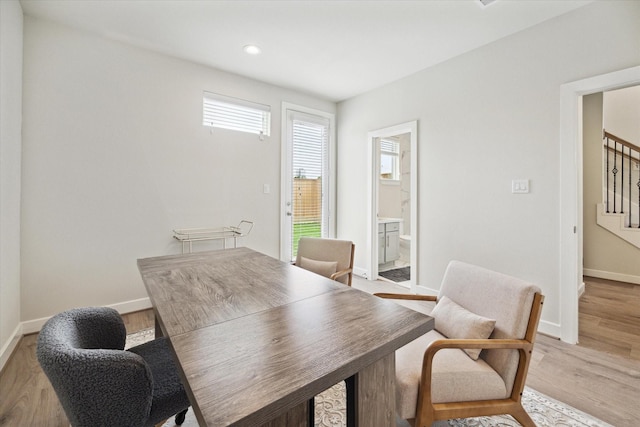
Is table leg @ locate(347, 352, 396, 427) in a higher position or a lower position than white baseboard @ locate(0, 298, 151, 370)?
higher

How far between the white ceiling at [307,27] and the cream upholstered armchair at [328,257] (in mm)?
1943

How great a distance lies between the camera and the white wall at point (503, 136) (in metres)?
2.26

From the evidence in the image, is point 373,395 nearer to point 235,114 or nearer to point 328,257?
point 328,257

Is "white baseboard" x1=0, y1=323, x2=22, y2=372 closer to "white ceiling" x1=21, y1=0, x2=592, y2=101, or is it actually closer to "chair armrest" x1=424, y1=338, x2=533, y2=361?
"white ceiling" x1=21, y1=0, x2=592, y2=101

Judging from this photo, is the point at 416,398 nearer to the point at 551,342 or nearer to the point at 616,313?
the point at 551,342

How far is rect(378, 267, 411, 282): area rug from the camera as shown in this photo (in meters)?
4.22

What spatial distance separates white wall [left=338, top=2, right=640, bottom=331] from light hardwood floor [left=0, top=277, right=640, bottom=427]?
0.35 metres

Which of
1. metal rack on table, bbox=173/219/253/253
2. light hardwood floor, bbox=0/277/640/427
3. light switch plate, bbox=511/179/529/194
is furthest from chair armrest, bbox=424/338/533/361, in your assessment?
metal rack on table, bbox=173/219/253/253

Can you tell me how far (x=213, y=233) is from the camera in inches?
131

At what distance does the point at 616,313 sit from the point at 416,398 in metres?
3.09

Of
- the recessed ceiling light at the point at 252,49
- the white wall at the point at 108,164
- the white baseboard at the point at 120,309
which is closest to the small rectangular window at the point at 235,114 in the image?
the white wall at the point at 108,164

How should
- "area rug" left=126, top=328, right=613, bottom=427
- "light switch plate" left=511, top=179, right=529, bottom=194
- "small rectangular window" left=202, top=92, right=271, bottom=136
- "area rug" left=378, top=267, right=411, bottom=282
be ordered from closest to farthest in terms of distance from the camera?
"area rug" left=126, top=328, right=613, bottom=427
"light switch plate" left=511, top=179, right=529, bottom=194
"small rectangular window" left=202, top=92, right=271, bottom=136
"area rug" left=378, top=267, right=411, bottom=282

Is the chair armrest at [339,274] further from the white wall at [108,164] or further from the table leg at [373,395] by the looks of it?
the white wall at [108,164]

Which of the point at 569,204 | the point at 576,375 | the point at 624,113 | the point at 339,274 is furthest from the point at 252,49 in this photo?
the point at 624,113
